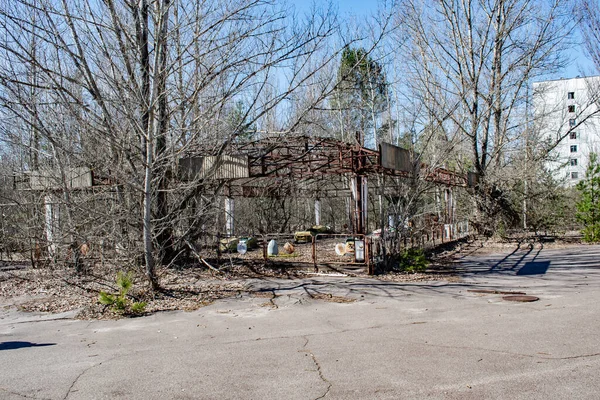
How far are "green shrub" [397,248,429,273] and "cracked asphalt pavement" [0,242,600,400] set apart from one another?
2672mm

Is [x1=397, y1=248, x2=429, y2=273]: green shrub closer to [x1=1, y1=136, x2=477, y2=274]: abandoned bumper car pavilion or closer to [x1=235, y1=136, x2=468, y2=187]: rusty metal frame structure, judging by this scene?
[x1=1, y1=136, x2=477, y2=274]: abandoned bumper car pavilion

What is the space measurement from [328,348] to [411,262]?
771cm

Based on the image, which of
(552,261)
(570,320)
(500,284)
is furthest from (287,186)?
(570,320)

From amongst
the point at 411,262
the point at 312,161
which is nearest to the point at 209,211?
the point at 411,262

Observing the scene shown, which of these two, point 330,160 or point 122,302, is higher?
point 330,160

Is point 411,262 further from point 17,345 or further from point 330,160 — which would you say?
point 17,345

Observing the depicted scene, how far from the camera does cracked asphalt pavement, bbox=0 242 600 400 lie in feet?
16.1

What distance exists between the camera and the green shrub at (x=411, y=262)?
523 inches

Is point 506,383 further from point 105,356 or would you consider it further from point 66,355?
point 66,355

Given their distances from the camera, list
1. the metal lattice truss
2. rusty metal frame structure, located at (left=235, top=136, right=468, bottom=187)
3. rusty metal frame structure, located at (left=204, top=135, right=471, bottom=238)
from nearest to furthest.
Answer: the metal lattice truss, rusty metal frame structure, located at (left=204, top=135, right=471, bottom=238), rusty metal frame structure, located at (left=235, top=136, right=468, bottom=187)

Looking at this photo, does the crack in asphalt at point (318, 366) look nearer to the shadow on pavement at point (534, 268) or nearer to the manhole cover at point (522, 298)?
the manhole cover at point (522, 298)

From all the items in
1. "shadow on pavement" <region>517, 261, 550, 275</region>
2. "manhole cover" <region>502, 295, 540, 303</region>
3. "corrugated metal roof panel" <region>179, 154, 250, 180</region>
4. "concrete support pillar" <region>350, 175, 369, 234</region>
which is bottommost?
"shadow on pavement" <region>517, 261, 550, 275</region>

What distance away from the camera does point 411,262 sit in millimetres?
13578

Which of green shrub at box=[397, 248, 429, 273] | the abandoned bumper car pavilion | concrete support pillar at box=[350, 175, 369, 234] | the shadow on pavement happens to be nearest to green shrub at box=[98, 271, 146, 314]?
the abandoned bumper car pavilion
